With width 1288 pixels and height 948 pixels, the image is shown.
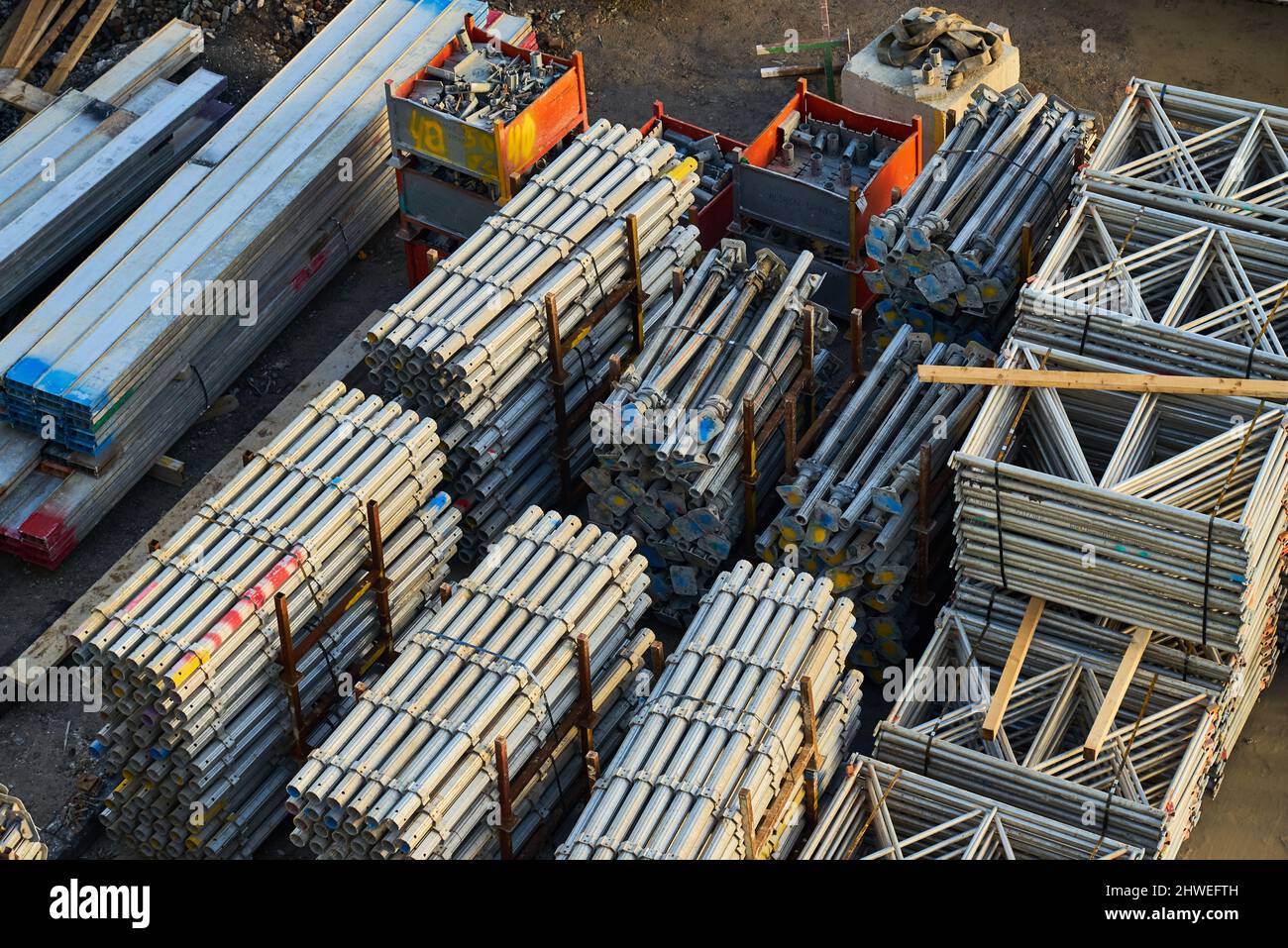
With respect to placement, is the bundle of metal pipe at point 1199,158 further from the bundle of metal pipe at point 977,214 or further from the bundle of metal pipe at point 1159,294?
the bundle of metal pipe at point 977,214

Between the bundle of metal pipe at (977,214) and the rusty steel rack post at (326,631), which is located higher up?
the bundle of metal pipe at (977,214)

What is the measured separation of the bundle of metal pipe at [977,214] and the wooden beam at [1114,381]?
301 centimetres

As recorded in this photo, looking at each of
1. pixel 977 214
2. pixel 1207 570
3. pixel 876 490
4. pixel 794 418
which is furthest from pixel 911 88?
pixel 1207 570

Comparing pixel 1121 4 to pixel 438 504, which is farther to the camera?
pixel 1121 4

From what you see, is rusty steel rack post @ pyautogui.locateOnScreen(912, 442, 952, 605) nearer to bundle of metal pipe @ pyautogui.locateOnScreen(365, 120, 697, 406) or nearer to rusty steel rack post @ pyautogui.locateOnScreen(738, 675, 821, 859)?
rusty steel rack post @ pyautogui.locateOnScreen(738, 675, 821, 859)

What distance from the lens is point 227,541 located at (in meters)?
20.6

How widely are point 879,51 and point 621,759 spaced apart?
539 inches

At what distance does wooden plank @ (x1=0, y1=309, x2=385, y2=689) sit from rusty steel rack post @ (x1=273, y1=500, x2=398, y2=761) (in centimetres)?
284

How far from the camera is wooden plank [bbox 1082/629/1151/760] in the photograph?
63.3ft

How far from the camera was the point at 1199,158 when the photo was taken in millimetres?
23219

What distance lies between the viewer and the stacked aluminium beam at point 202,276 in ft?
79.0

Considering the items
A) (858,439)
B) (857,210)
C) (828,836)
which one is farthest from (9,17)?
(828,836)

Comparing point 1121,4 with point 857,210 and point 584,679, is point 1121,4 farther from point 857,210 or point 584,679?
point 584,679

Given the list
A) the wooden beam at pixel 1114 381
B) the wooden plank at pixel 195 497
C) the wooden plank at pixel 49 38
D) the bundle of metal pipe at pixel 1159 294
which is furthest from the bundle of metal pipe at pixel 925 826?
the wooden plank at pixel 49 38
